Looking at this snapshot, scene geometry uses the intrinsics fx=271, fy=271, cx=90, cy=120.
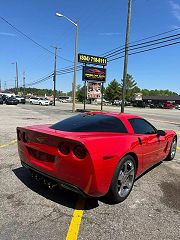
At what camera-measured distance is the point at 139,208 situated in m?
4.09

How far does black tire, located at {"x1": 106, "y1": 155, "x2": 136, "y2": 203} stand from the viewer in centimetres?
404

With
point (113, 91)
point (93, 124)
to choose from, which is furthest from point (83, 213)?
point (113, 91)

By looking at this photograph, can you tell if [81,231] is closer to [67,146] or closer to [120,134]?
[67,146]

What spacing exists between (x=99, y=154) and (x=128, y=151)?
0.77 meters

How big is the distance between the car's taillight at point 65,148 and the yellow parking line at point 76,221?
34.1 inches

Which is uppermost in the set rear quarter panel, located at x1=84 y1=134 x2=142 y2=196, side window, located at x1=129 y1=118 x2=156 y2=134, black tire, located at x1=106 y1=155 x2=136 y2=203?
side window, located at x1=129 y1=118 x2=156 y2=134

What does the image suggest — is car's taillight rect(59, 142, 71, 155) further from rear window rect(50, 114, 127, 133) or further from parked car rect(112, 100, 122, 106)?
parked car rect(112, 100, 122, 106)

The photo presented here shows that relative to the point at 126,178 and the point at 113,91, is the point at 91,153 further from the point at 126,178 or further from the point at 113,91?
the point at 113,91

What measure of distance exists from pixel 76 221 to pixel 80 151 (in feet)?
3.02

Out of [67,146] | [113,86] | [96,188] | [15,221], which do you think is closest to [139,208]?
[96,188]

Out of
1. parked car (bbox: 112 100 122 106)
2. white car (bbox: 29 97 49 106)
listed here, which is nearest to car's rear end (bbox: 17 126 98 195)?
white car (bbox: 29 97 49 106)

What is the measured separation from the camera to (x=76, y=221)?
3580 mm

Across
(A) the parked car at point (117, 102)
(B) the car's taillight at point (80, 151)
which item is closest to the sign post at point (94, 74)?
(B) the car's taillight at point (80, 151)

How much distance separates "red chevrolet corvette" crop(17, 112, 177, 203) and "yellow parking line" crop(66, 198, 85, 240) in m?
0.33
